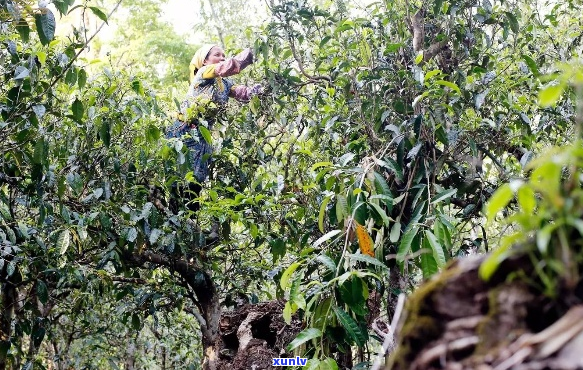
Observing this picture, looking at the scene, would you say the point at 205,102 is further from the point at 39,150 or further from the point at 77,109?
the point at 39,150

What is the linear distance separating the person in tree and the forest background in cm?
10

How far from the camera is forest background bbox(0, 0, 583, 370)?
2.30m

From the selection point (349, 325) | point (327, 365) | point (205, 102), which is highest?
point (205, 102)

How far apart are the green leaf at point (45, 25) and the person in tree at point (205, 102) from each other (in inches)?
53.0

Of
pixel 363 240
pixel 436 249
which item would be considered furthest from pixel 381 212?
pixel 436 249

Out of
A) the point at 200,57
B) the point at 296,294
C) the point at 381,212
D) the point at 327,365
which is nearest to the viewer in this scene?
the point at 327,365

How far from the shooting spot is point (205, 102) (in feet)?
12.2

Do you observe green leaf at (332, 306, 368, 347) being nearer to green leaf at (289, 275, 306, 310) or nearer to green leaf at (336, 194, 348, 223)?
green leaf at (289, 275, 306, 310)

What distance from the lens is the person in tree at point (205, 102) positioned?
147 inches

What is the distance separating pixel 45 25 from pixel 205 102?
1.51 metres

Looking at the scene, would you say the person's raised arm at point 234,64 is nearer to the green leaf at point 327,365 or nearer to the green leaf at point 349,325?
the green leaf at point 349,325

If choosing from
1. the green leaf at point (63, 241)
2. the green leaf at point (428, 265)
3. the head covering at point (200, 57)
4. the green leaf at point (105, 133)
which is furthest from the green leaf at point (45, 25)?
the head covering at point (200, 57)

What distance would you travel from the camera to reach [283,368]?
9.00 feet

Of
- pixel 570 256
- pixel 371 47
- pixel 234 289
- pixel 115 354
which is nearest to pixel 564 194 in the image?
pixel 570 256
